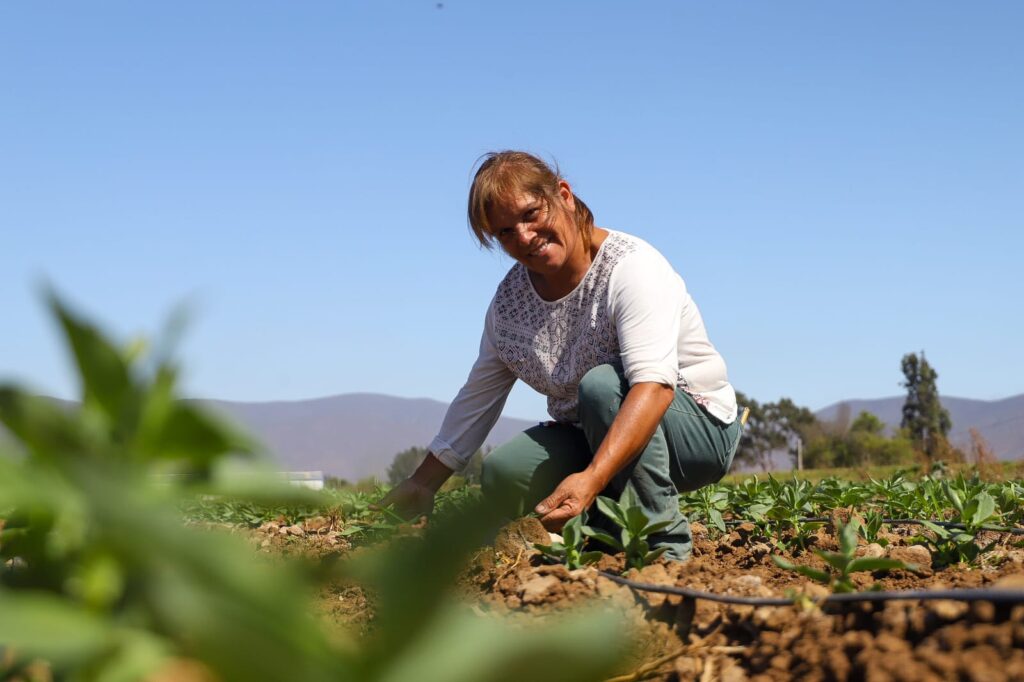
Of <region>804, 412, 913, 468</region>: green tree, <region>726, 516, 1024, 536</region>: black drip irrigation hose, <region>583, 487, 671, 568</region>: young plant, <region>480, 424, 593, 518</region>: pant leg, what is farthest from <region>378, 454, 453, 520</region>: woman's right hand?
<region>804, 412, 913, 468</region>: green tree

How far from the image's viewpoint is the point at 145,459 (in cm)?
46

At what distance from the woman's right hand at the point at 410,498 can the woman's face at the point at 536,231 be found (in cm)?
97

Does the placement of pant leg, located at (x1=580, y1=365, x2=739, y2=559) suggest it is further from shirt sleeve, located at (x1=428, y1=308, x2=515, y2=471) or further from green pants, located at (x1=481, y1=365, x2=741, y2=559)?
shirt sleeve, located at (x1=428, y1=308, x2=515, y2=471)

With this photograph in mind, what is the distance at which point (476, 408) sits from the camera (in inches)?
149

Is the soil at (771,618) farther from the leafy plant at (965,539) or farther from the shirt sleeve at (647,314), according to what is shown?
the shirt sleeve at (647,314)

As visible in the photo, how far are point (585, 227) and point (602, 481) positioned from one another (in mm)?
1034

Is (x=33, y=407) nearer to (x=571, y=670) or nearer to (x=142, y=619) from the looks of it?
(x=142, y=619)

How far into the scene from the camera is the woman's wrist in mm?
3713

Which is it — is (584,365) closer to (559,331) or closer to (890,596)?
(559,331)

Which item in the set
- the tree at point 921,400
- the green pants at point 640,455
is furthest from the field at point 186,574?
the tree at point 921,400

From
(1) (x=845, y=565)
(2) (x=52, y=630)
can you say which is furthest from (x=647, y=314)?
(2) (x=52, y=630)

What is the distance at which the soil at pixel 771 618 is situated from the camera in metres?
1.28

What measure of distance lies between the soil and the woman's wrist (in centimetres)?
108

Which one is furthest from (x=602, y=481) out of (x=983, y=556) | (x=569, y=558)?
(x=983, y=556)
